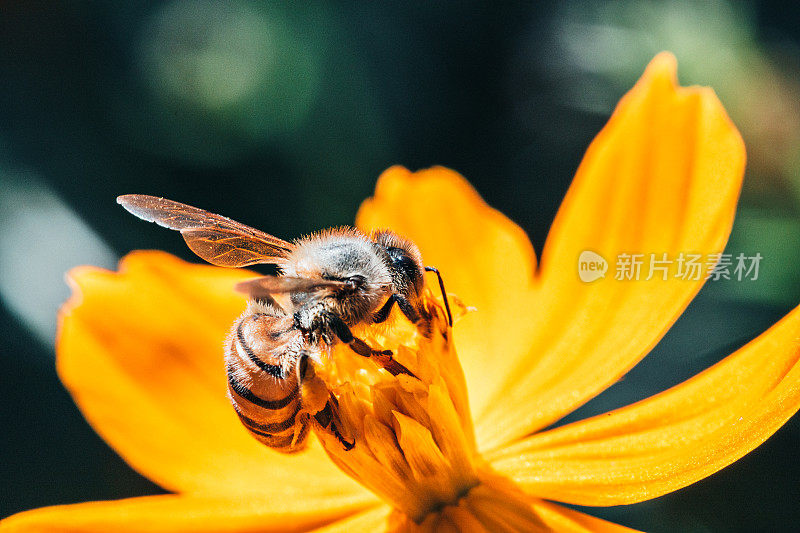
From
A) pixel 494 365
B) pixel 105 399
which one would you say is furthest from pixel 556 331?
pixel 105 399

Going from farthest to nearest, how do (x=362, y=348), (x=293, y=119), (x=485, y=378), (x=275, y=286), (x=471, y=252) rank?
(x=293, y=119) → (x=471, y=252) → (x=485, y=378) → (x=362, y=348) → (x=275, y=286)

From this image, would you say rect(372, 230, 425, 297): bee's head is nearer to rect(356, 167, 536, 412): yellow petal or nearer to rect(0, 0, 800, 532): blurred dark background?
rect(356, 167, 536, 412): yellow petal

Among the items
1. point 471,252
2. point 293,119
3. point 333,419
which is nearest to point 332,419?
point 333,419

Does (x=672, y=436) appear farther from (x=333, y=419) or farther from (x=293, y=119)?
(x=293, y=119)

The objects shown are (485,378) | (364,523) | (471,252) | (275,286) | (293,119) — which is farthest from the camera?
(293,119)

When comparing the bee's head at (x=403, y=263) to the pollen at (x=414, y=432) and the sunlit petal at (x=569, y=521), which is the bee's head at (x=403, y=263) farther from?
the sunlit petal at (x=569, y=521)

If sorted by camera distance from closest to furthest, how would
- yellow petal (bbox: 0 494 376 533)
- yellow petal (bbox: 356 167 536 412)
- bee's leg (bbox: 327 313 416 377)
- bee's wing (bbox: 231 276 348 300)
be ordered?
bee's wing (bbox: 231 276 348 300), bee's leg (bbox: 327 313 416 377), yellow petal (bbox: 0 494 376 533), yellow petal (bbox: 356 167 536 412)

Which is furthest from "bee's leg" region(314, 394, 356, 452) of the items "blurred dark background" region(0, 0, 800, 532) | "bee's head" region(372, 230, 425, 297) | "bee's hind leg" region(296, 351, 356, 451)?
"blurred dark background" region(0, 0, 800, 532)

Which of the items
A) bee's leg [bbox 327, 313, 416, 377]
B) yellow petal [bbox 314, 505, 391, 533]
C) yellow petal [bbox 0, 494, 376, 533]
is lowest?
yellow petal [bbox 0, 494, 376, 533]
